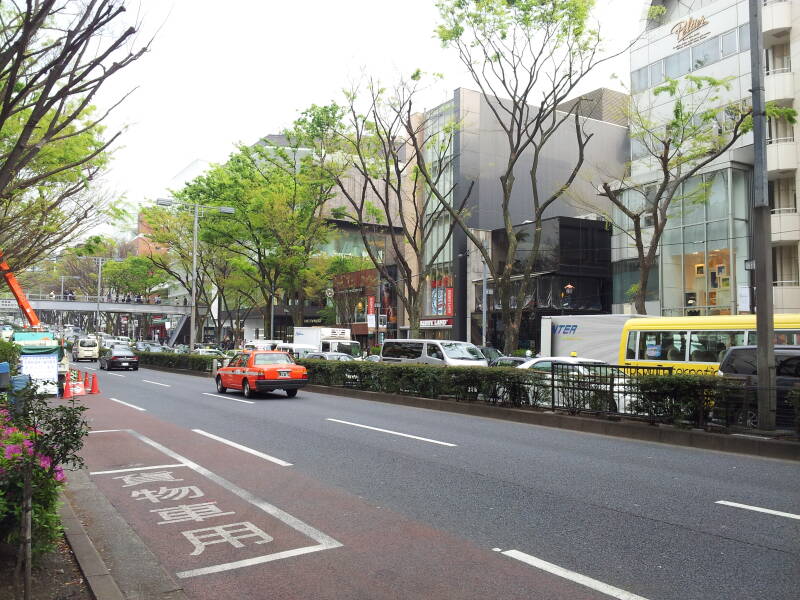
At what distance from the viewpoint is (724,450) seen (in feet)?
35.5

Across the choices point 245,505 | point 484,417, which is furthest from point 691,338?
point 245,505

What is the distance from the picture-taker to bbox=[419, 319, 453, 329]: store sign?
48.4m

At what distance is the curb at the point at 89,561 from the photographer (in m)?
4.25

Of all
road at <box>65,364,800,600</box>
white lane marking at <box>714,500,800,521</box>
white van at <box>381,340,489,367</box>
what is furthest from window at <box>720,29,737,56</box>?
white lane marking at <box>714,500,800,521</box>

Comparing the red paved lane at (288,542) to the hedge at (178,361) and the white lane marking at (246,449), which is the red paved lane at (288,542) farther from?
the hedge at (178,361)

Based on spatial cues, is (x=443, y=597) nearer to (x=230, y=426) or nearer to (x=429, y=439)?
(x=429, y=439)

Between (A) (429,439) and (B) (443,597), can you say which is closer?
(B) (443,597)

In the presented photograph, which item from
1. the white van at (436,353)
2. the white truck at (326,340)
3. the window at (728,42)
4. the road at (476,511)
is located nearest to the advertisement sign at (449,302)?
the white truck at (326,340)

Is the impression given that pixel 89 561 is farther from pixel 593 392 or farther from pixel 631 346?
pixel 631 346

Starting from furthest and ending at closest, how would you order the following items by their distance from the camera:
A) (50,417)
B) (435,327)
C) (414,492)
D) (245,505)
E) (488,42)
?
(435,327)
(488,42)
(414,492)
(245,505)
(50,417)

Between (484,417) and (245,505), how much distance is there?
9657 millimetres

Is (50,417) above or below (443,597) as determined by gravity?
above

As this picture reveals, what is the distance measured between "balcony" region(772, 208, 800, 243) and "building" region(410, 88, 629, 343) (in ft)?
50.2

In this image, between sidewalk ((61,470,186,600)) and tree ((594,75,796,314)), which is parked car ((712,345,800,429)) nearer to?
tree ((594,75,796,314))
